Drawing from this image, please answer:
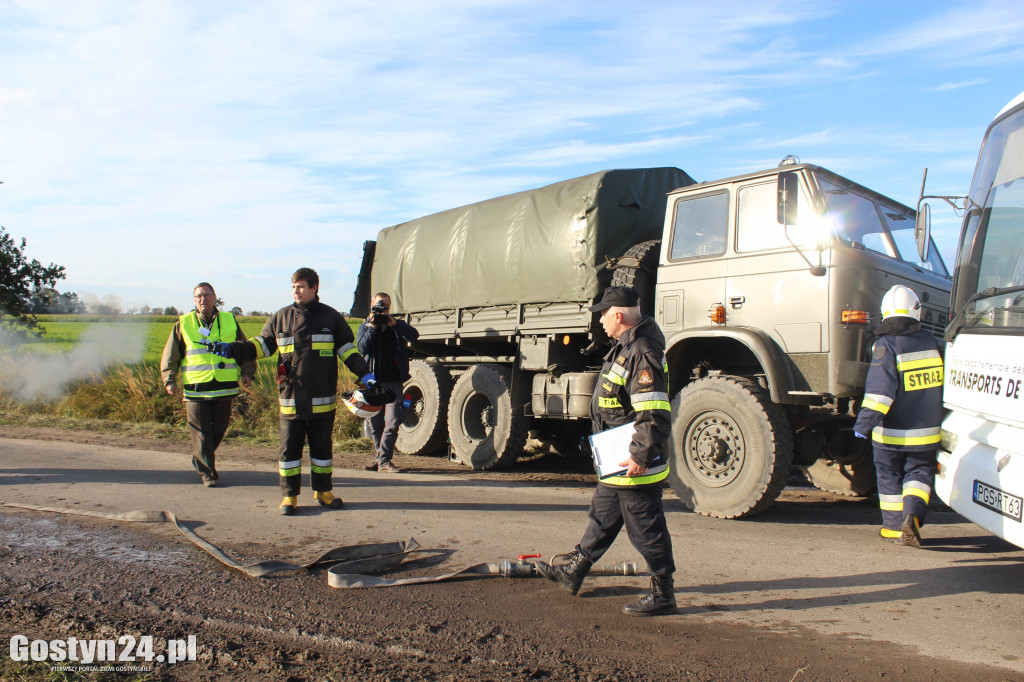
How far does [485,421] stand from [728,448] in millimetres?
3844

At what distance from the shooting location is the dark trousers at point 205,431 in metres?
6.93

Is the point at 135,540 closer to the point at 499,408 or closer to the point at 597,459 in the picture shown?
the point at 597,459

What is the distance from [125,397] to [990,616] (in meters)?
14.2

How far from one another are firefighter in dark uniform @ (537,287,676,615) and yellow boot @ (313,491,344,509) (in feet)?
8.34

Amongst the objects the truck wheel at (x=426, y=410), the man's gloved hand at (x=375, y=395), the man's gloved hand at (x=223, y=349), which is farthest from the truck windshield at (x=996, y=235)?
the truck wheel at (x=426, y=410)

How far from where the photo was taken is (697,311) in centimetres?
659

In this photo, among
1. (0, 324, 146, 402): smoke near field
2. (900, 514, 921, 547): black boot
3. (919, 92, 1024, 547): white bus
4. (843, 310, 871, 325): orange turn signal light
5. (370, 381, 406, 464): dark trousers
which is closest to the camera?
(919, 92, 1024, 547): white bus

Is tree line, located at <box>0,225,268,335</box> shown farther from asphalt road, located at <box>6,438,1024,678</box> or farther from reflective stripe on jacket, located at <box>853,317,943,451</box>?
reflective stripe on jacket, located at <box>853,317,943,451</box>

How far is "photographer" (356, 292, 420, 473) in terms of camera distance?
838 centimetres

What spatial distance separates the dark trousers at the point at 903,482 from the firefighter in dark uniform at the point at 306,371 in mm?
4224

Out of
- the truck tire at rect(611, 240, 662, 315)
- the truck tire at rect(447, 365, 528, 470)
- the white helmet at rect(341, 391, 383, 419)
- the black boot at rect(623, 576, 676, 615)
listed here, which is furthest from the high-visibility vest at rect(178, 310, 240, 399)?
the black boot at rect(623, 576, 676, 615)

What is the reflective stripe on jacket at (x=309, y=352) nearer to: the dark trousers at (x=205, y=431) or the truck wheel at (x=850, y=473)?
the dark trousers at (x=205, y=431)

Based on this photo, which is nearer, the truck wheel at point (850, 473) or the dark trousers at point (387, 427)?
the truck wheel at point (850, 473)

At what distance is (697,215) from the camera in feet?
22.3
